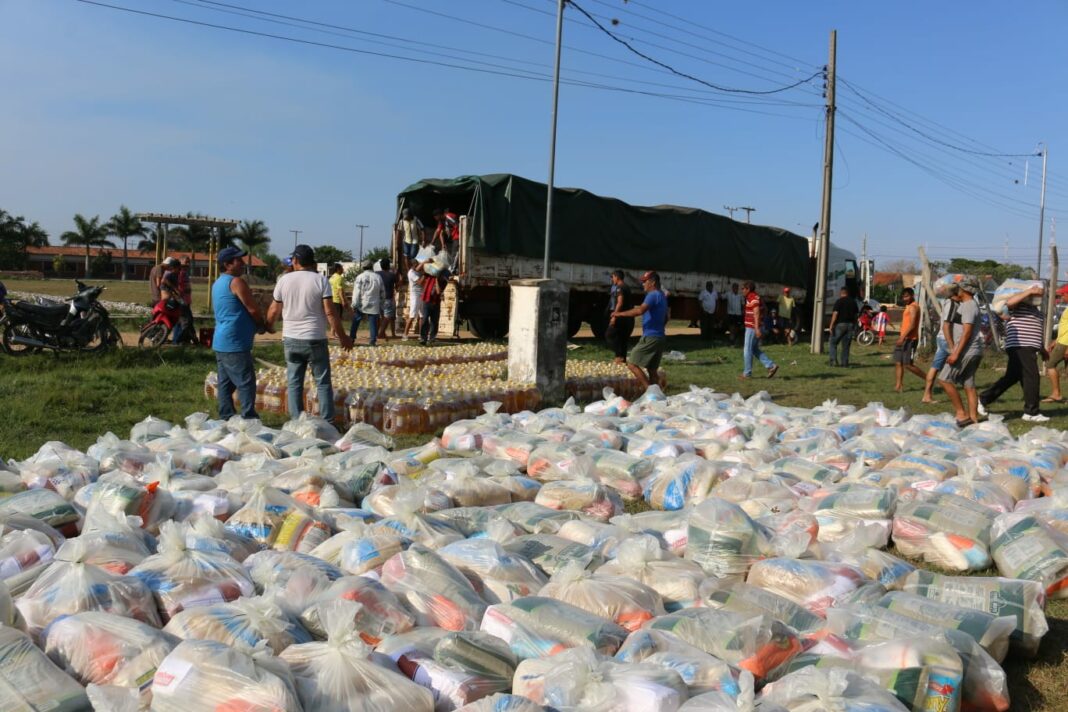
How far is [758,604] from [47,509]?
2919 mm

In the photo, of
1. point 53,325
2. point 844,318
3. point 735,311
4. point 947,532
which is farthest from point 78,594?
point 735,311

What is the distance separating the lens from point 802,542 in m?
3.57

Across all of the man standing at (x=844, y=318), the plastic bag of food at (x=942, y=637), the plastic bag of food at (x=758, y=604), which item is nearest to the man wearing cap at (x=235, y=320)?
the plastic bag of food at (x=758, y=604)

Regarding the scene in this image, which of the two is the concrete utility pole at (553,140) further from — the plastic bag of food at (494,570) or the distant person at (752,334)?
the plastic bag of food at (494,570)

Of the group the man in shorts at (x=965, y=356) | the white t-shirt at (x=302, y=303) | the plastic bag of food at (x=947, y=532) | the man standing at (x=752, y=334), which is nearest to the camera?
the plastic bag of food at (x=947, y=532)

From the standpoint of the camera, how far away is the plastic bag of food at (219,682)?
2090mm

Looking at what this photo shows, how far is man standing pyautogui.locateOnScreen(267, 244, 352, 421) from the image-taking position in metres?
6.57

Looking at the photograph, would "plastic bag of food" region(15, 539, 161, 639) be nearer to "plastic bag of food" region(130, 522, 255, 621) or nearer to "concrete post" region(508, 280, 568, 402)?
"plastic bag of food" region(130, 522, 255, 621)

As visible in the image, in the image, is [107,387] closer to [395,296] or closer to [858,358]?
[395,296]

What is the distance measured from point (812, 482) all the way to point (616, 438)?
153 cm

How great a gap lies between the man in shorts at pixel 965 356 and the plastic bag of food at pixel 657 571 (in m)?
5.92

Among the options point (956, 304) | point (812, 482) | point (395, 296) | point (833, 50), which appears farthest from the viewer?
point (833, 50)

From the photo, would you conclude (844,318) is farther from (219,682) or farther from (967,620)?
(219,682)

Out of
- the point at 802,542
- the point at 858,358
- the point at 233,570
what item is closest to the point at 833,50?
the point at 858,358
